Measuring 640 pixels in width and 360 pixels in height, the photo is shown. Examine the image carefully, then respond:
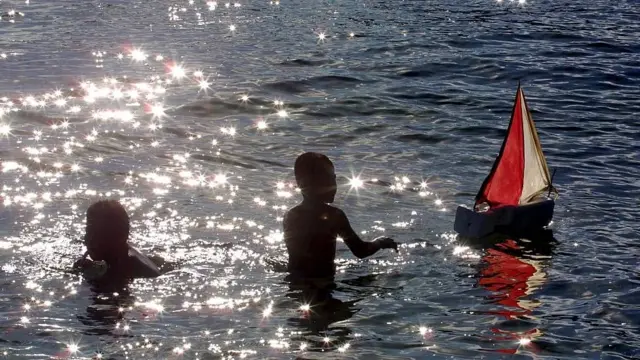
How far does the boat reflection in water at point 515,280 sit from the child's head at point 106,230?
329cm

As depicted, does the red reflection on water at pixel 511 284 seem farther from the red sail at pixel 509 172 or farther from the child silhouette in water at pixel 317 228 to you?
the child silhouette in water at pixel 317 228

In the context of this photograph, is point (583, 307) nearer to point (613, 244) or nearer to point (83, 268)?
point (613, 244)

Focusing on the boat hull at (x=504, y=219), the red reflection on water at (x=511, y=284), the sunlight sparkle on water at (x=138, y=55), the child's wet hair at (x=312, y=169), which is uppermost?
the sunlight sparkle on water at (x=138, y=55)

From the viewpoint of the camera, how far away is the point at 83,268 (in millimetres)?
9555

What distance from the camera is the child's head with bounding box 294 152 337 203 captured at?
30.4 ft

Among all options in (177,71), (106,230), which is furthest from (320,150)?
(177,71)

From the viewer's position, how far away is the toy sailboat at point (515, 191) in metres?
11.1

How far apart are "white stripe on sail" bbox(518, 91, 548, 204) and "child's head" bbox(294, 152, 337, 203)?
2.98 m

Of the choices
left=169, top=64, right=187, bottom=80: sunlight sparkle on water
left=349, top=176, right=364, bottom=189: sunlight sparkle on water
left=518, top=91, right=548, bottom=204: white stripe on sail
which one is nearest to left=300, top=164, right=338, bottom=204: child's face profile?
left=518, top=91, right=548, bottom=204: white stripe on sail

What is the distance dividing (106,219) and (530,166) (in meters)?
4.77

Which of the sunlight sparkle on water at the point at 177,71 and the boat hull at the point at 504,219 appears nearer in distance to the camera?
the boat hull at the point at 504,219

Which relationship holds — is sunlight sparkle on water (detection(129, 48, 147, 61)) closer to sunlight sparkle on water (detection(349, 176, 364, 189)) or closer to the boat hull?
sunlight sparkle on water (detection(349, 176, 364, 189))

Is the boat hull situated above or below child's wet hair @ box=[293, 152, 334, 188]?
below

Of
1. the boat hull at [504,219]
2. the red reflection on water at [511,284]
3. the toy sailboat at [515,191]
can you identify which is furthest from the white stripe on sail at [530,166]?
the red reflection on water at [511,284]
